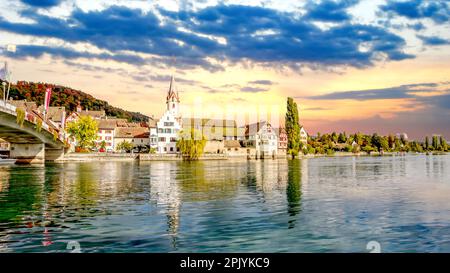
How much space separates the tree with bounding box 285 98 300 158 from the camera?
131 metres

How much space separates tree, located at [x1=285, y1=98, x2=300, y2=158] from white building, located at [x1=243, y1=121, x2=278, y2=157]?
5.64 m

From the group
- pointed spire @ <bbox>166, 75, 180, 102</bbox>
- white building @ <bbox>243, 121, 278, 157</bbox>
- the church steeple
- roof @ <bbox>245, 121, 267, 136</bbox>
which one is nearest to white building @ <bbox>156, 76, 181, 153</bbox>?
the church steeple

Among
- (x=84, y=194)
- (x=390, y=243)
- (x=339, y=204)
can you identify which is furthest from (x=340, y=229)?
(x=84, y=194)

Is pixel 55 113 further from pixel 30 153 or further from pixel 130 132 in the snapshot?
pixel 30 153

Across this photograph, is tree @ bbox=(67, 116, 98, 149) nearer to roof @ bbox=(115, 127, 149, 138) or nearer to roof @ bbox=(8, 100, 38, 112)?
roof @ bbox=(8, 100, 38, 112)

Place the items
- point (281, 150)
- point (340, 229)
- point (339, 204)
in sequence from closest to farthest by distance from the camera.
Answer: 1. point (340, 229)
2. point (339, 204)
3. point (281, 150)

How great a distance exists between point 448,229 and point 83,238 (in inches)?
542

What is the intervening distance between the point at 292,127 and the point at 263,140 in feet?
43.1

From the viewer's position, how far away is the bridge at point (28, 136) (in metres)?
56.3

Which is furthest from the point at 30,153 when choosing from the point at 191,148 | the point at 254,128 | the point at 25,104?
the point at 254,128

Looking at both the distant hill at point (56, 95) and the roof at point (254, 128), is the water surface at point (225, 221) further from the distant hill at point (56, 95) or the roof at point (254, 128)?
the roof at point (254, 128)

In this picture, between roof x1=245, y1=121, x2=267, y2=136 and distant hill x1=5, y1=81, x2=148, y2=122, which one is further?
roof x1=245, y1=121, x2=267, y2=136
